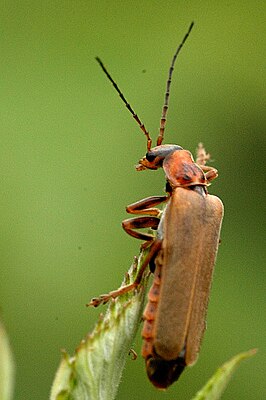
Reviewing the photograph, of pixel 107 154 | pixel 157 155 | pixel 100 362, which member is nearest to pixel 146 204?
pixel 157 155

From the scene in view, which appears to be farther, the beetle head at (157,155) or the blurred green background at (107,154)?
the blurred green background at (107,154)

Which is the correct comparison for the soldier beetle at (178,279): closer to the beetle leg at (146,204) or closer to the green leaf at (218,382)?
the beetle leg at (146,204)

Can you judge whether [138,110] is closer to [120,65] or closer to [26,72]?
[120,65]

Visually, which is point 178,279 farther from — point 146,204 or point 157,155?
point 157,155

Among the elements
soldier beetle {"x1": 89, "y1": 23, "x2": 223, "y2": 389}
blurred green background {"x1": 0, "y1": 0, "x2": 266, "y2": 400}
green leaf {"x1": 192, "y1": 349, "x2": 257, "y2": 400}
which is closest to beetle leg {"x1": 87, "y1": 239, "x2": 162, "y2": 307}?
soldier beetle {"x1": 89, "y1": 23, "x2": 223, "y2": 389}

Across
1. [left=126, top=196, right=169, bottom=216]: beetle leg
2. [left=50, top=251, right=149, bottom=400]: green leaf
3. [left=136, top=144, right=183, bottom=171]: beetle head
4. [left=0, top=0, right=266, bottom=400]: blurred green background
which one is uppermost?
[left=0, top=0, right=266, bottom=400]: blurred green background

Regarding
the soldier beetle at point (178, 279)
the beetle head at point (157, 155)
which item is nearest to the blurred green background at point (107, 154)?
the beetle head at point (157, 155)

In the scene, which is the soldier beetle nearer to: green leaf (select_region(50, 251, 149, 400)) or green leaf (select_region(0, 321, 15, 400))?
green leaf (select_region(50, 251, 149, 400))
